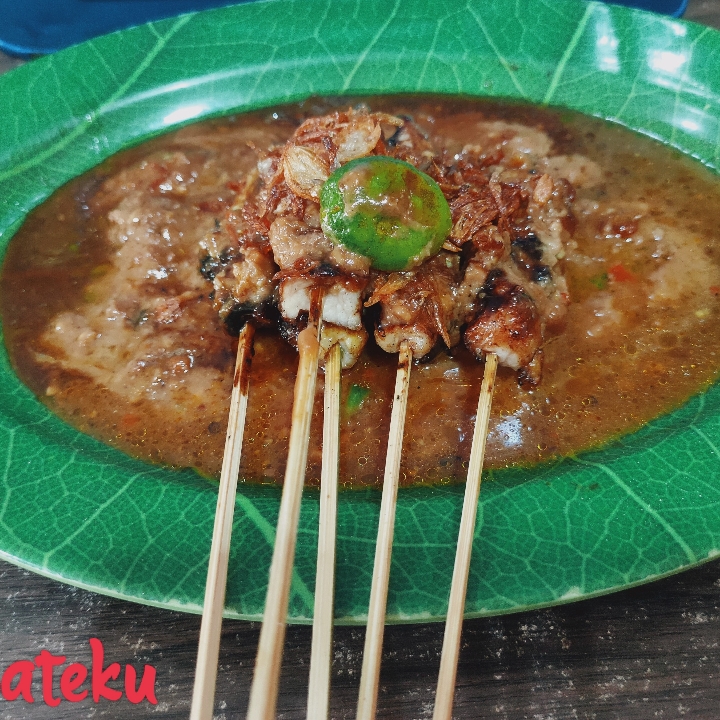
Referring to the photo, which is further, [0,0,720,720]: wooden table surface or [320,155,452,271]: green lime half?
[320,155,452,271]: green lime half

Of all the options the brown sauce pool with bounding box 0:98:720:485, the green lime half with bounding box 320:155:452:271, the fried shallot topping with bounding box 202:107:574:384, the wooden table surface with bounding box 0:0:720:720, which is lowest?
the wooden table surface with bounding box 0:0:720:720

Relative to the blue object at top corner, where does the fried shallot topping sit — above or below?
below

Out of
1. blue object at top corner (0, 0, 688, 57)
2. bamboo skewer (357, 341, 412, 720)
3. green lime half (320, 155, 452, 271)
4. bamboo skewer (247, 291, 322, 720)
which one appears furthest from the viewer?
blue object at top corner (0, 0, 688, 57)

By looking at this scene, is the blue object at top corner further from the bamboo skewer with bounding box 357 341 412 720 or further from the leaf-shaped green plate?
the bamboo skewer with bounding box 357 341 412 720

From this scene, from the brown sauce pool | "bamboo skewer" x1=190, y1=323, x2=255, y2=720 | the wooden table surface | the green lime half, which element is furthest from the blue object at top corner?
the wooden table surface

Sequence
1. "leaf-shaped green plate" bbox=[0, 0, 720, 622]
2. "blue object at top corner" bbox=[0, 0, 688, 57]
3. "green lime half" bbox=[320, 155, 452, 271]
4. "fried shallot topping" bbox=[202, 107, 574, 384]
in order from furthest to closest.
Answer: "blue object at top corner" bbox=[0, 0, 688, 57]
"fried shallot topping" bbox=[202, 107, 574, 384]
"green lime half" bbox=[320, 155, 452, 271]
"leaf-shaped green plate" bbox=[0, 0, 720, 622]

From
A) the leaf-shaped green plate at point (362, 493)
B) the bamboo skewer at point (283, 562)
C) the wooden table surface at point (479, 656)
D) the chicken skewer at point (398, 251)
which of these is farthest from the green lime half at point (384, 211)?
the wooden table surface at point (479, 656)

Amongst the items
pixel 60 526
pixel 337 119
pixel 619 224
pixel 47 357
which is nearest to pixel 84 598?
pixel 60 526
